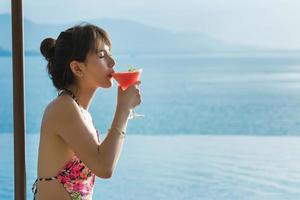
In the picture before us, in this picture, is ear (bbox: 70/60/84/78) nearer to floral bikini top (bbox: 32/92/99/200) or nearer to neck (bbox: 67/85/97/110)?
neck (bbox: 67/85/97/110)

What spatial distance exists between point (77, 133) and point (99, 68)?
16 centimetres

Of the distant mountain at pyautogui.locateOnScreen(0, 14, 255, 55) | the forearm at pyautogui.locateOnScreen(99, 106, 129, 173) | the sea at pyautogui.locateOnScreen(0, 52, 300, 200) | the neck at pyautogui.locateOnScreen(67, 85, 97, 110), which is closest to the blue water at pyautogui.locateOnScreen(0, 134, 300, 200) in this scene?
the sea at pyautogui.locateOnScreen(0, 52, 300, 200)

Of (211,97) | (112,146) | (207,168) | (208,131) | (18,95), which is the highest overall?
(112,146)

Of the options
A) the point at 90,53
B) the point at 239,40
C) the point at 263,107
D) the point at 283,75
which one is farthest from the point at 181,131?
the point at 90,53

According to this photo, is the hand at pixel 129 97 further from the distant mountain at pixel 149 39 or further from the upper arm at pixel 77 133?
the distant mountain at pixel 149 39

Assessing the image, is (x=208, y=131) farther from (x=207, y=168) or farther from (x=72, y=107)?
(x=72, y=107)

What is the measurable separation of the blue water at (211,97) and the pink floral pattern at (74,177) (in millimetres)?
2318

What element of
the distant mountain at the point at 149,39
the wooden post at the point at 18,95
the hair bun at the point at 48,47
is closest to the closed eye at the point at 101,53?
the hair bun at the point at 48,47

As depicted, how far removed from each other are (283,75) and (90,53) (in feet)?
7.67

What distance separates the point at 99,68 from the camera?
1.35 m

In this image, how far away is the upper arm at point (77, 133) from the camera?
50.1 inches

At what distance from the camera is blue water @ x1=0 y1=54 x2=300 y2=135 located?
405cm

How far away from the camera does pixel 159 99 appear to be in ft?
15.6

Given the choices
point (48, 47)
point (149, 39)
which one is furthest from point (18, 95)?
point (149, 39)
